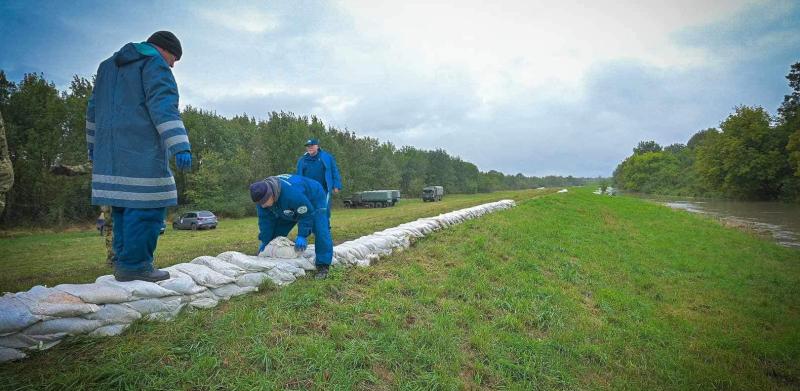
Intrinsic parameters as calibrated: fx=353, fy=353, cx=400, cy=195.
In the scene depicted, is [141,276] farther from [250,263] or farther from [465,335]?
[465,335]

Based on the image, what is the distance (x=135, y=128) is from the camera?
313cm

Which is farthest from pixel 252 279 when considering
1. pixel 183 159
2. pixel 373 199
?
pixel 373 199

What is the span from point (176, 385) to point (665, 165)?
105 meters

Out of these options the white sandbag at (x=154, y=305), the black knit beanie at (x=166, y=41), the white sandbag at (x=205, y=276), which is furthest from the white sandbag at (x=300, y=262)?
the black knit beanie at (x=166, y=41)

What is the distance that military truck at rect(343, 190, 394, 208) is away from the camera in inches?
1588

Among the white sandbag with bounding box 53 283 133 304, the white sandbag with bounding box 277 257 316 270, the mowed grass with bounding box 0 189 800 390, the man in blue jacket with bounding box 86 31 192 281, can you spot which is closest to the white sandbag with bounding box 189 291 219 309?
the mowed grass with bounding box 0 189 800 390

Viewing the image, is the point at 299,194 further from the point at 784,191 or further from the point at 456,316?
the point at 784,191

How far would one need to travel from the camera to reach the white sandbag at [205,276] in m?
3.72

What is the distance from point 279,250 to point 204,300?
1.35 m

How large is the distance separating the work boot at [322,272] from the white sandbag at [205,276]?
1.11 metres

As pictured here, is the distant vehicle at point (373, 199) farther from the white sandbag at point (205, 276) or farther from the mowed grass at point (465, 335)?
the white sandbag at point (205, 276)

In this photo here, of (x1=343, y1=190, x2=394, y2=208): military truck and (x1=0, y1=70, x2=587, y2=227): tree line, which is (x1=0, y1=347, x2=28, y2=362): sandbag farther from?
(x1=343, y1=190, x2=394, y2=208): military truck

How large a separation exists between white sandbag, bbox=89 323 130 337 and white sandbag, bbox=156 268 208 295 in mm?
476

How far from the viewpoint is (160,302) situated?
3240mm
